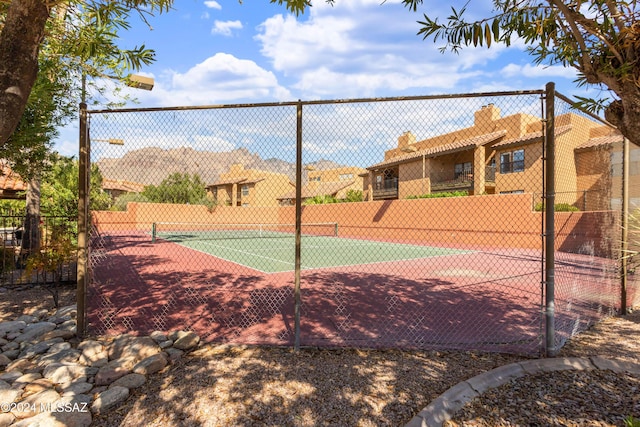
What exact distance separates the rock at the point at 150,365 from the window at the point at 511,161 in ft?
81.6

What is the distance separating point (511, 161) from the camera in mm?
23156

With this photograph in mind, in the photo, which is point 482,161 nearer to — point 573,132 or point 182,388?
point 573,132

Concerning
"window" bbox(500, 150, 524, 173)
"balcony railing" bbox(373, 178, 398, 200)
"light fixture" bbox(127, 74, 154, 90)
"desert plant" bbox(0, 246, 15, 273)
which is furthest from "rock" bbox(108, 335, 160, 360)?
"balcony railing" bbox(373, 178, 398, 200)

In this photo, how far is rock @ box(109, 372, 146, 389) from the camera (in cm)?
318

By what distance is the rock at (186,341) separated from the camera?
3.97 metres

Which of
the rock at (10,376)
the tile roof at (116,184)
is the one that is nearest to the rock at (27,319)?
the rock at (10,376)

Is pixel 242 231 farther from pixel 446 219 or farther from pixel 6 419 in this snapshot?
pixel 6 419

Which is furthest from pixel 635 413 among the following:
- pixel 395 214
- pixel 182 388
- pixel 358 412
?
pixel 395 214

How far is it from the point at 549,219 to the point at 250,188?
44.4 meters

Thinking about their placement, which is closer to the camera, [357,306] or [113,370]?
[113,370]

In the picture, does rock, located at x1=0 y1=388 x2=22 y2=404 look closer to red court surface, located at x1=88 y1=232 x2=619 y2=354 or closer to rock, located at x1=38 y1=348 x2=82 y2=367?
rock, located at x1=38 y1=348 x2=82 y2=367

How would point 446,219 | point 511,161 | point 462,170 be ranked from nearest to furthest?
point 446,219, point 511,161, point 462,170

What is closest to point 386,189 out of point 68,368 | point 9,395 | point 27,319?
point 27,319

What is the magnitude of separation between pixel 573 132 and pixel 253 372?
84.5ft
